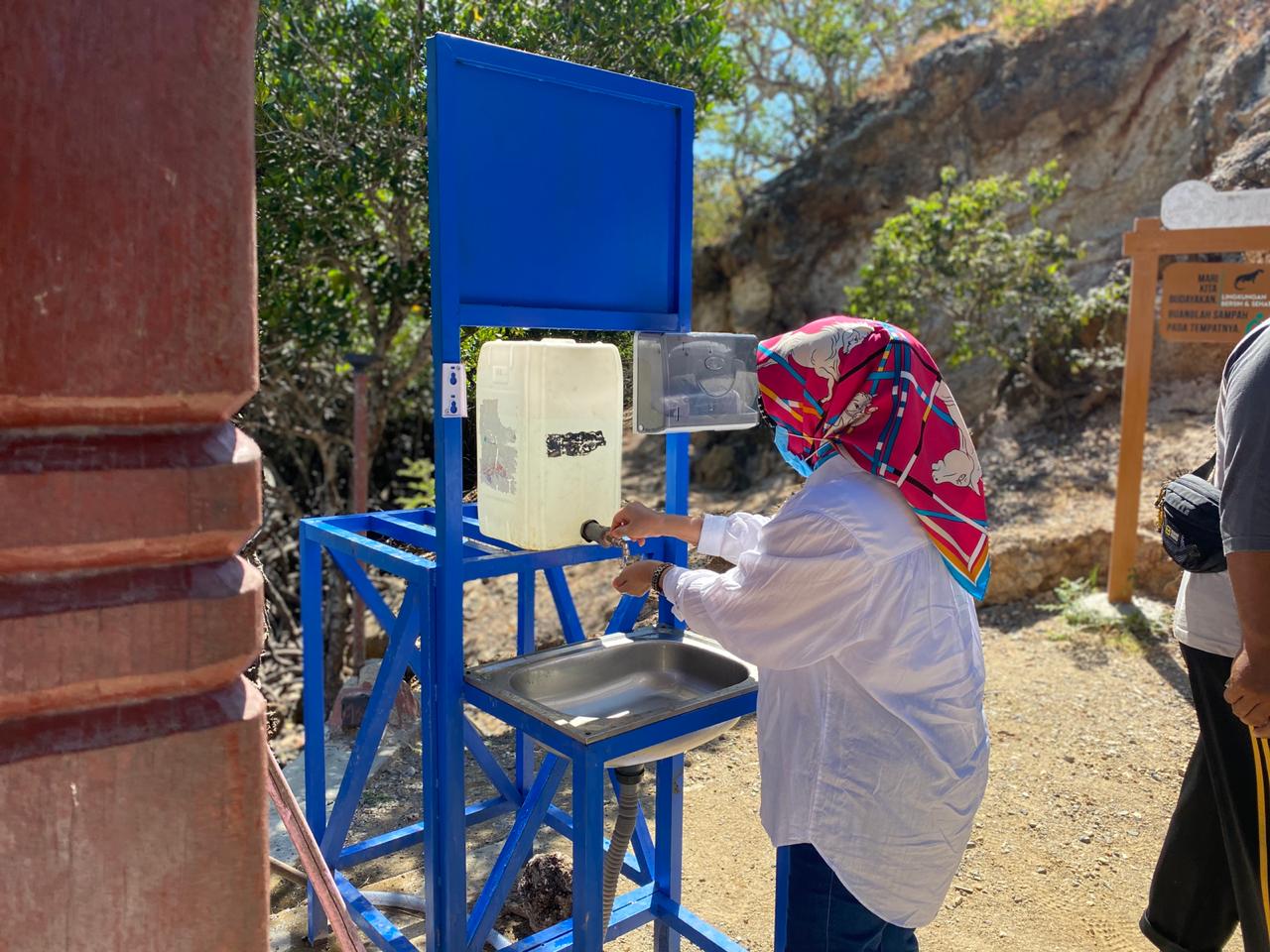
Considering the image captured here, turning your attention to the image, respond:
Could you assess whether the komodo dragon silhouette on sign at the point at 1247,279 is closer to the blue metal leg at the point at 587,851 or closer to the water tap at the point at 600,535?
the water tap at the point at 600,535

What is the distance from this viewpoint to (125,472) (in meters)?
0.97

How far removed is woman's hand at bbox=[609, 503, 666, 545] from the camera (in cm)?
215

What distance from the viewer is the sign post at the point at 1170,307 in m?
4.82

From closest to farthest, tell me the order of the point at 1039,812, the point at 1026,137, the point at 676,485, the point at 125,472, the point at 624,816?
the point at 125,472, the point at 624,816, the point at 676,485, the point at 1039,812, the point at 1026,137

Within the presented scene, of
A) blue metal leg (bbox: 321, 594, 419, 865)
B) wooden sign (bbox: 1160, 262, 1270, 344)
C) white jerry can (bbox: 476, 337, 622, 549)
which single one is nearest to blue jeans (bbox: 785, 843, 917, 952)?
white jerry can (bbox: 476, 337, 622, 549)

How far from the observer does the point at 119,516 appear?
3.17 ft

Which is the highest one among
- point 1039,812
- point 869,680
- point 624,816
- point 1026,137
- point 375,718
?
point 1026,137

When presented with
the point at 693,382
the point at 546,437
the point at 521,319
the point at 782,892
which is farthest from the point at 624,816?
the point at 521,319

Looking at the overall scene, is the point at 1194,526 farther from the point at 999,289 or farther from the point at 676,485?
the point at 999,289

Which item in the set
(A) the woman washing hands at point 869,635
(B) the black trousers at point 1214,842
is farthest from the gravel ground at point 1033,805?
(A) the woman washing hands at point 869,635

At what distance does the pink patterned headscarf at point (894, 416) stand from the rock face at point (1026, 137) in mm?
7979

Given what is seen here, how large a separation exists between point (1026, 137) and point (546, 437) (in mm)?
10558

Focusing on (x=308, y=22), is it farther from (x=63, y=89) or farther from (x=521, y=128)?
(x=63, y=89)

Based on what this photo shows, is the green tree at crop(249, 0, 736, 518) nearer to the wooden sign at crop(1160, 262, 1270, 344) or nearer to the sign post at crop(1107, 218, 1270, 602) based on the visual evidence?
the sign post at crop(1107, 218, 1270, 602)
